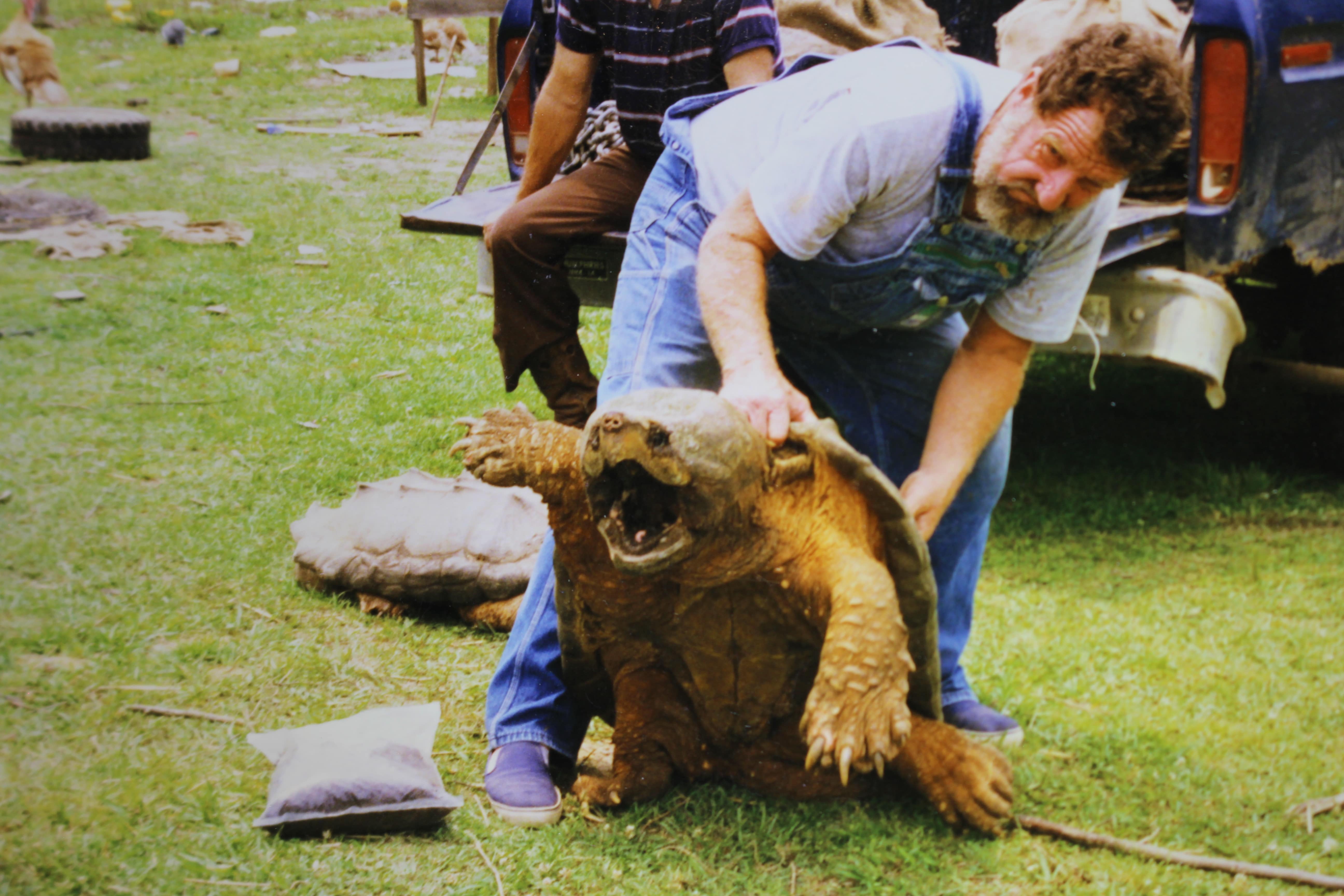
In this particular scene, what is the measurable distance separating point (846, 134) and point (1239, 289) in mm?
3867

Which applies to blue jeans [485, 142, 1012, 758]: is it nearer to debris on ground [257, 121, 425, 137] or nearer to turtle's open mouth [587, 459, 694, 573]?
turtle's open mouth [587, 459, 694, 573]

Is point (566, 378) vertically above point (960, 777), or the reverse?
point (566, 378)

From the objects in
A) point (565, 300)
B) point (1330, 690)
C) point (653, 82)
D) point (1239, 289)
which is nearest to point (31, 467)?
point (653, 82)

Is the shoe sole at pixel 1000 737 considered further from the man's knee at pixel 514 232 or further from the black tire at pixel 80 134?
the black tire at pixel 80 134

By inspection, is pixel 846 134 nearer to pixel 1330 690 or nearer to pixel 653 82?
pixel 653 82

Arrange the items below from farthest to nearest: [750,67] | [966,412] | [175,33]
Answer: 1. [750,67]
2. [966,412]
3. [175,33]

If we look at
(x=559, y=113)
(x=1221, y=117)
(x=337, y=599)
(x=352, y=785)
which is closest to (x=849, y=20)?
(x=1221, y=117)

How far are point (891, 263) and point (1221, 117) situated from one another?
2077 millimetres

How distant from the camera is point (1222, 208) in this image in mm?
3779

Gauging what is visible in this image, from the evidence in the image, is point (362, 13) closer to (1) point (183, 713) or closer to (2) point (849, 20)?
(1) point (183, 713)

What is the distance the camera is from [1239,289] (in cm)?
526

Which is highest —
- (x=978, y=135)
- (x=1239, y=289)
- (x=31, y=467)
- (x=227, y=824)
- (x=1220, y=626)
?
(x=978, y=135)

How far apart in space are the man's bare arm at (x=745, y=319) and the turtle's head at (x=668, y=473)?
6cm

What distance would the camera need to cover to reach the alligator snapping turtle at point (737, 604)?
196cm
